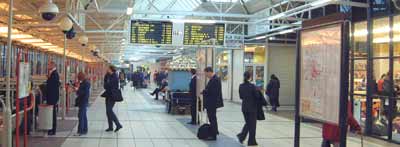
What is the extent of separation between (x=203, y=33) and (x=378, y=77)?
5.80 m

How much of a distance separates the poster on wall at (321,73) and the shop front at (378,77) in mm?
6145

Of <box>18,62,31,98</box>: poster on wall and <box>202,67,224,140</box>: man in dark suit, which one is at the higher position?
<box>18,62,31,98</box>: poster on wall

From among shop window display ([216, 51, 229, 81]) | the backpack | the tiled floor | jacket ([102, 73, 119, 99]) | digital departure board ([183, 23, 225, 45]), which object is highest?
digital departure board ([183, 23, 225, 45])

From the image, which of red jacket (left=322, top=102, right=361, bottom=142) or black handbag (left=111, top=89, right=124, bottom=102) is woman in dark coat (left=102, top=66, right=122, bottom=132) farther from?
red jacket (left=322, top=102, right=361, bottom=142)

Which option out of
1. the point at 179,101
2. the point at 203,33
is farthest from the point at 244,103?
the point at 203,33

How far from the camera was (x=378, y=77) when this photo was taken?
1164cm

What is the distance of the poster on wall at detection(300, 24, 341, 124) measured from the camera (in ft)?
15.5

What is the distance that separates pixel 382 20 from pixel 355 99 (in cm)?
223

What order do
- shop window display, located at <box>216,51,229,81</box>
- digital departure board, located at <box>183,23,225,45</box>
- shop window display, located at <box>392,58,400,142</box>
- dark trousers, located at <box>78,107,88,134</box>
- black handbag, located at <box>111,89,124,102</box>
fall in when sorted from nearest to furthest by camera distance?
dark trousers, located at <box>78,107,88,134</box>
black handbag, located at <box>111,89,124,102</box>
shop window display, located at <box>392,58,400,142</box>
digital departure board, located at <box>183,23,225,45</box>
shop window display, located at <box>216,51,229,81</box>

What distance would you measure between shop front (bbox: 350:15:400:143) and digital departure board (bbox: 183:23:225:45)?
14.1ft

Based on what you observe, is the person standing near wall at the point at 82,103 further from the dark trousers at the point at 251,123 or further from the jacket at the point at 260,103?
the jacket at the point at 260,103

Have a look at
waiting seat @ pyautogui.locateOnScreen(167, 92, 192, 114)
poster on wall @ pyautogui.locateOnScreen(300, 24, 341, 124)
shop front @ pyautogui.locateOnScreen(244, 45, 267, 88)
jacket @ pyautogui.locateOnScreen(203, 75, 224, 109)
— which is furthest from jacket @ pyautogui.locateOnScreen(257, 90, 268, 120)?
shop front @ pyautogui.locateOnScreen(244, 45, 267, 88)

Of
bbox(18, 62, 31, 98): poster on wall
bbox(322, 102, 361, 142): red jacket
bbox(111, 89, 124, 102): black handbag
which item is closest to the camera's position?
bbox(322, 102, 361, 142): red jacket

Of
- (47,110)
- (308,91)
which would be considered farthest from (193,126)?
(308,91)
